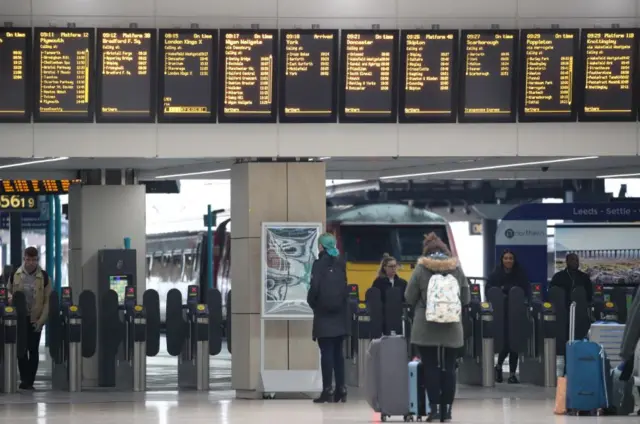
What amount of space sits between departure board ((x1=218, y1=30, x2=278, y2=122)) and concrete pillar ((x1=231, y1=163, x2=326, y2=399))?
2.60 feet

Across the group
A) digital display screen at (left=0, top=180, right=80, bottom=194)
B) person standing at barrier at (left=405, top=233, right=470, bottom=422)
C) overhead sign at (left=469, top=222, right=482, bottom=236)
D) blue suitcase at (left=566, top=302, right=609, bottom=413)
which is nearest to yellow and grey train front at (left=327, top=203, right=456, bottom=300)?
digital display screen at (left=0, top=180, right=80, bottom=194)

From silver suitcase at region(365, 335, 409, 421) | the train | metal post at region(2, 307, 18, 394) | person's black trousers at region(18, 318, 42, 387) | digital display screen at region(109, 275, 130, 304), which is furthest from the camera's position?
the train

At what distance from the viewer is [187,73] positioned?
15.7m

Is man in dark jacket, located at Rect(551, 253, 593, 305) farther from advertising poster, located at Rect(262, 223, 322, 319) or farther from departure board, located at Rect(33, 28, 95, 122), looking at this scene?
departure board, located at Rect(33, 28, 95, 122)

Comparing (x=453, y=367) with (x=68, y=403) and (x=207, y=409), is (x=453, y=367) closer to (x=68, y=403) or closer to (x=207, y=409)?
(x=207, y=409)

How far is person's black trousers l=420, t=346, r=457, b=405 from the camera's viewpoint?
1288 cm

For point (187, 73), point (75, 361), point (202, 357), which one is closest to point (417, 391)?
point (187, 73)

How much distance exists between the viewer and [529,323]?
19422 mm

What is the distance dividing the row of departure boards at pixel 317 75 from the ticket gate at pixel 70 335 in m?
3.65

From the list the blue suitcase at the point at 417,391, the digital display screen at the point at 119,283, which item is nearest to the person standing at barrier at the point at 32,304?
the digital display screen at the point at 119,283

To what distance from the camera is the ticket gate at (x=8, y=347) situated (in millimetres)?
18438

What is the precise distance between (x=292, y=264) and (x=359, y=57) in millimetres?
2312

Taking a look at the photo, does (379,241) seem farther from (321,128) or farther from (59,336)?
(321,128)

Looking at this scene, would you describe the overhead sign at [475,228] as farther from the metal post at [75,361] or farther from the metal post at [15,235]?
the metal post at [75,361]
